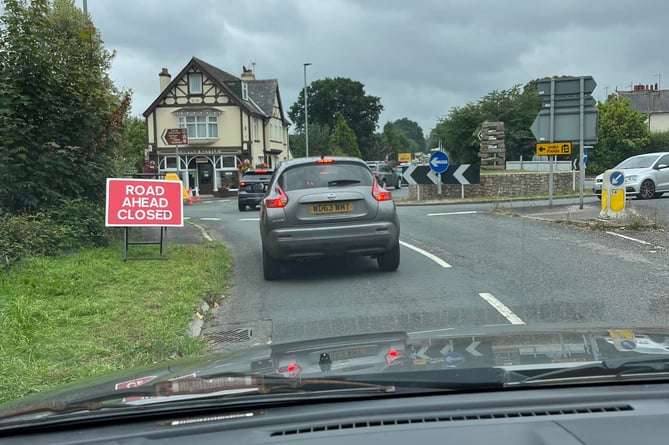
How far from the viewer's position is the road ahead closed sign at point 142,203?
10.1 metres

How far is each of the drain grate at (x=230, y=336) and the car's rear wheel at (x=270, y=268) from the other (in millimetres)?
2592

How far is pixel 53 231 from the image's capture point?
10.4 meters

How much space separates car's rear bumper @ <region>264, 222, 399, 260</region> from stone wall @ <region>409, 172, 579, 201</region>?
17.3m

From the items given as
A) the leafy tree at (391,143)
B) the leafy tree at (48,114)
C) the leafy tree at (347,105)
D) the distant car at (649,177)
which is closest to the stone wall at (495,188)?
the distant car at (649,177)

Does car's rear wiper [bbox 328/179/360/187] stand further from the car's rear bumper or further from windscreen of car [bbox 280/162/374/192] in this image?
the car's rear bumper

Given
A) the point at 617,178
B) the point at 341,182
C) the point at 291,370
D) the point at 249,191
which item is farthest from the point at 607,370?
the point at 249,191

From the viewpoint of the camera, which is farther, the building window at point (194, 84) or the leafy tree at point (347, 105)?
the leafy tree at point (347, 105)

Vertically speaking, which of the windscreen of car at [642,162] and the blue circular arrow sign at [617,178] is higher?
the windscreen of car at [642,162]

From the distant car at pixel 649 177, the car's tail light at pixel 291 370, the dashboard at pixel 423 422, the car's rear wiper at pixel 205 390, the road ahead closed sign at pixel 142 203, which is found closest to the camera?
the dashboard at pixel 423 422

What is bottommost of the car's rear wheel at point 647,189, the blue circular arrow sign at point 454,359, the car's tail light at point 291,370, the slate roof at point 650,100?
the car's tail light at point 291,370

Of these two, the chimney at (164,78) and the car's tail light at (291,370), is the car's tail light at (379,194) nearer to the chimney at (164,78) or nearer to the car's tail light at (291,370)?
the car's tail light at (291,370)

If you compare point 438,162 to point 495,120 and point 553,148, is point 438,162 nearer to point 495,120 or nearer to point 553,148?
point 553,148

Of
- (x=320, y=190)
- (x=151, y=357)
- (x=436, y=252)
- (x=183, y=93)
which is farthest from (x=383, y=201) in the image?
(x=183, y=93)

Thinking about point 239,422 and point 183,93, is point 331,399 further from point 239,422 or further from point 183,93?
point 183,93
